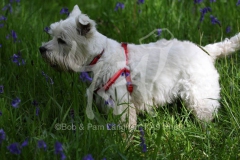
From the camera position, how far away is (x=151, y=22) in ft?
19.9

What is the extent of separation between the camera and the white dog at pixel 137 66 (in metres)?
4.21

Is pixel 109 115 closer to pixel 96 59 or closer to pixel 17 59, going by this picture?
pixel 96 59

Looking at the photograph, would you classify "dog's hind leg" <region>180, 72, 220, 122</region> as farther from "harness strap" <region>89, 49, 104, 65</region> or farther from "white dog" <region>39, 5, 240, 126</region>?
"harness strap" <region>89, 49, 104, 65</region>

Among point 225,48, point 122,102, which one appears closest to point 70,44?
point 122,102

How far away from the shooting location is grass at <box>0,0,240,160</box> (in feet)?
11.2

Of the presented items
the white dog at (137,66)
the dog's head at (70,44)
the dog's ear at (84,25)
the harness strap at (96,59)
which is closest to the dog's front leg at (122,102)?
the white dog at (137,66)

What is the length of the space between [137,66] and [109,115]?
78 centimetres

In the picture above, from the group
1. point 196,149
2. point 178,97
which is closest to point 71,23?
point 178,97

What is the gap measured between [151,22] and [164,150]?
9.14 feet

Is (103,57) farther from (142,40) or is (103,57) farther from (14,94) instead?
(142,40)

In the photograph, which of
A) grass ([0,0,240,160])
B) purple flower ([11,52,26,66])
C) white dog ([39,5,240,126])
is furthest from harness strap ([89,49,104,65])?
purple flower ([11,52,26,66])

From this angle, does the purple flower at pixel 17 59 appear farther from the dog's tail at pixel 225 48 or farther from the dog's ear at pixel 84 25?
the dog's tail at pixel 225 48

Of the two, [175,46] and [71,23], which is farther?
[175,46]

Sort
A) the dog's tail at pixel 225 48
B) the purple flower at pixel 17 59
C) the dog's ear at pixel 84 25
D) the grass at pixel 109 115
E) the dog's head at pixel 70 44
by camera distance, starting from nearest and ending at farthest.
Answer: the grass at pixel 109 115 < the dog's ear at pixel 84 25 < the dog's head at pixel 70 44 < the purple flower at pixel 17 59 < the dog's tail at pixel 225 48
